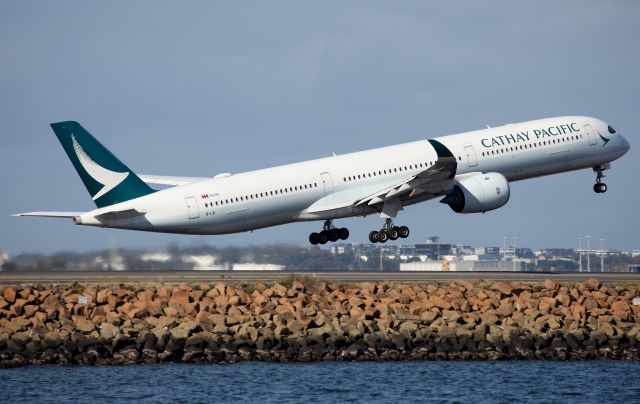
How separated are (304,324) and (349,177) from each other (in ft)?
66.2

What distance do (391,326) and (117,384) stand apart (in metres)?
12.0

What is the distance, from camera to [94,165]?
210ft

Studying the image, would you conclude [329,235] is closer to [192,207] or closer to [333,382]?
[192,207]

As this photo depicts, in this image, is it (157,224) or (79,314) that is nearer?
(79,314)

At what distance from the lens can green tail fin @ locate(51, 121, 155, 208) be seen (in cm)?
6378

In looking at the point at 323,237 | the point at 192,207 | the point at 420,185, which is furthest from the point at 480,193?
the point at 192,207

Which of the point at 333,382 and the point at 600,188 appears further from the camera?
the point at 600,188

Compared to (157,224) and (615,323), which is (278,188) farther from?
(615,323)

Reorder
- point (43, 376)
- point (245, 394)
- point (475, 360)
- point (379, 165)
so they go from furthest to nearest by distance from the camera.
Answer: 1. point (379, 165)
2. point (475, 360)
3. point (43, 376)
4. point (245, 394)

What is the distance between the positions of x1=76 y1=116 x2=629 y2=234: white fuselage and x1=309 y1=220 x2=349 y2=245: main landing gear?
2.02 metres

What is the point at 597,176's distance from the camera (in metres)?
79.8

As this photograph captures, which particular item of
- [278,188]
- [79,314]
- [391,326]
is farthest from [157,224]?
[391,326]

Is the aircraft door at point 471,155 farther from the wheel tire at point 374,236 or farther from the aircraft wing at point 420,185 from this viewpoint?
the wheel tire at point 374,236

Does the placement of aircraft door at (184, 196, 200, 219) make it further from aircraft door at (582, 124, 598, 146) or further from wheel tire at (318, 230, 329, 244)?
aircraft door at (582, 124, 598, 146)
